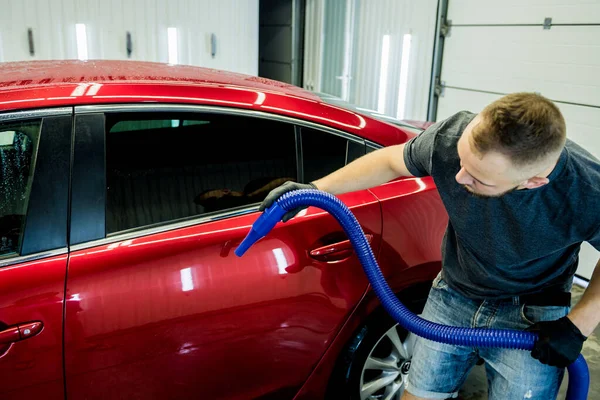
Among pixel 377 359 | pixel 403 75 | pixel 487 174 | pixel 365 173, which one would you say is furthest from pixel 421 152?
pixel 403 75

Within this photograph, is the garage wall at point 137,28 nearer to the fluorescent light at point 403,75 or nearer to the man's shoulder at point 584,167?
the fluorescent light at point 403,75

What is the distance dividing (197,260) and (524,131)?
999 millimetres

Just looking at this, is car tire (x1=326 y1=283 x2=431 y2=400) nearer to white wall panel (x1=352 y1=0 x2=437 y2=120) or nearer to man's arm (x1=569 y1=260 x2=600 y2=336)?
man's arm (x1=569 y1=260 x2=600 y2=336)

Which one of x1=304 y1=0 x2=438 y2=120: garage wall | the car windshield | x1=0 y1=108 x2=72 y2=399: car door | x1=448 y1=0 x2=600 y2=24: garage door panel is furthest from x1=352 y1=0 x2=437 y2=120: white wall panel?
x1=0 y1=108 x2=72 y2=399: car door

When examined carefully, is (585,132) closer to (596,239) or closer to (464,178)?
(596,239)

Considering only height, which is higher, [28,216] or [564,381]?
[28,216]

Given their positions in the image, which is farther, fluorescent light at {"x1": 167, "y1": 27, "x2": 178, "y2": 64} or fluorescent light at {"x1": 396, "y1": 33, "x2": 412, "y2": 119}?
fluorescent light at {"x1": 167, "y1": 27, "x2": 178, "y2": 64}

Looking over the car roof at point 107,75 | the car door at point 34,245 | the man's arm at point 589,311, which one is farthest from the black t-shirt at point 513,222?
the car door at point 34,245

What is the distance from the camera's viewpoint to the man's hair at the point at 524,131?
1286 mm

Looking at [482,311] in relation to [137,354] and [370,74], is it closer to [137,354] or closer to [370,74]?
[137,354]

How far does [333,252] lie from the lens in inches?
74.2

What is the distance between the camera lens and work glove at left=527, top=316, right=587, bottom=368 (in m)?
1.44

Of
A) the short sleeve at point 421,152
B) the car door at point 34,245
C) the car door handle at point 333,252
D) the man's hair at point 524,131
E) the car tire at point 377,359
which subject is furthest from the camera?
the car tire at point 377,359

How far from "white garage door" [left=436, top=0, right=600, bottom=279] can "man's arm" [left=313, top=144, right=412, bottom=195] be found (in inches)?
99.3
